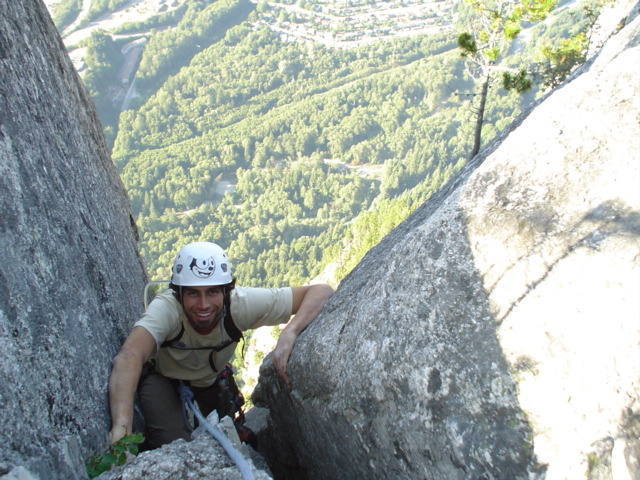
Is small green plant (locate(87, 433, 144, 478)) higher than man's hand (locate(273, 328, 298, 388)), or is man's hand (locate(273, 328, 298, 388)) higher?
small green plant (locate(87, 433, 144, 478))

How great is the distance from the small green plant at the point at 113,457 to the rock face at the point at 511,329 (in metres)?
1.58

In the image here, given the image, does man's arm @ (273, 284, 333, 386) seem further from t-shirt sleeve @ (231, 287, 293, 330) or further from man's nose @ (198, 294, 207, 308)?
man's nose @ (198, 294, 207, 308)

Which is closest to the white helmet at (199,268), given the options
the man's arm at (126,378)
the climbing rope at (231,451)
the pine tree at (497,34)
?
the man's arm at (126,378)

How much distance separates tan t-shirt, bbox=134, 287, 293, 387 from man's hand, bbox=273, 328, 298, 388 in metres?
0.36

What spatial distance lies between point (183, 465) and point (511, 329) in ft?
7.66

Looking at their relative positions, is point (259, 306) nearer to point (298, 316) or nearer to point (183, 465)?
point (298, 316)

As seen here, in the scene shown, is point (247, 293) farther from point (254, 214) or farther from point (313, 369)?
point (254, 214)

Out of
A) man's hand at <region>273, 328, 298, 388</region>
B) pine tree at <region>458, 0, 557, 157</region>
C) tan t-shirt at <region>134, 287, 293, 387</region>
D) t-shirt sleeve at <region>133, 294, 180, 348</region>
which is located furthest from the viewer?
pine tree at <region>458, 0, 557, 157</region>

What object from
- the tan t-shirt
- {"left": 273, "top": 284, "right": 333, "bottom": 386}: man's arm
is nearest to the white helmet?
the tan t-shirt

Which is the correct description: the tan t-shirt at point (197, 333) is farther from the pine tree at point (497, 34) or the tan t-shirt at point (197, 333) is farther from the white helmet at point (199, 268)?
the pine tree at point (497, 34)

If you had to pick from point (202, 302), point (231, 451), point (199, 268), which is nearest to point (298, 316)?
point (202, 302)

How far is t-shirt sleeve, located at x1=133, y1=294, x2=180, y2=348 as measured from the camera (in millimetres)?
4926

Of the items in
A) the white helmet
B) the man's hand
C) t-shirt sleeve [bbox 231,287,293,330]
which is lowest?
the man's hand

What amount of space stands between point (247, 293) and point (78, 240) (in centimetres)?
167
